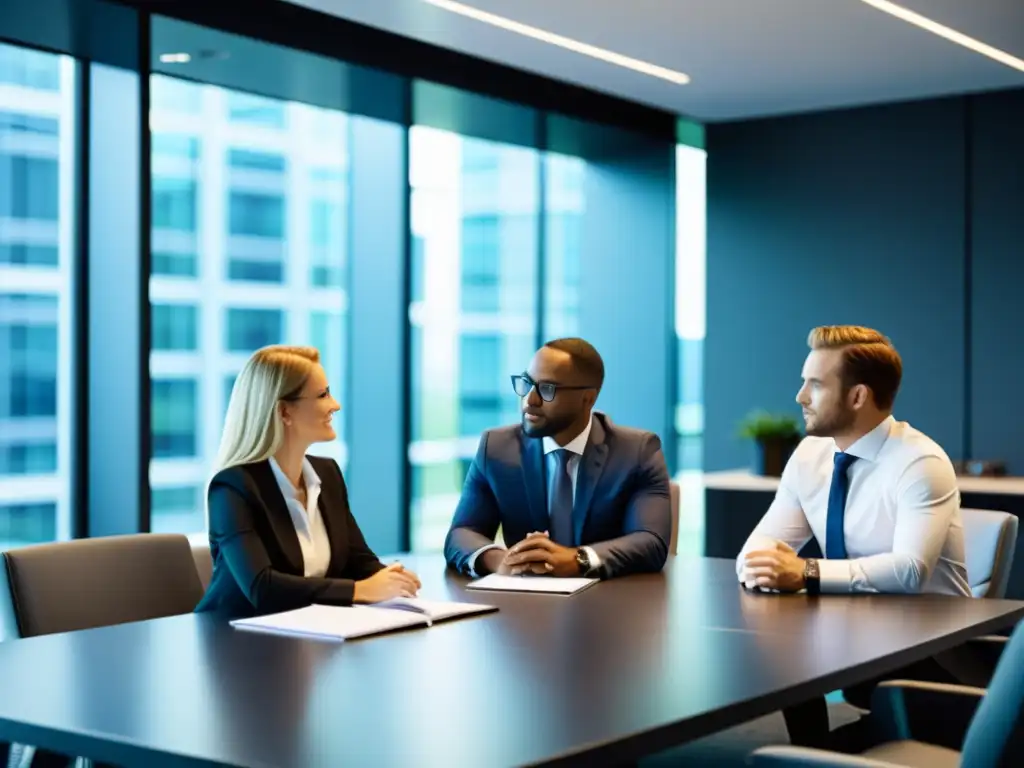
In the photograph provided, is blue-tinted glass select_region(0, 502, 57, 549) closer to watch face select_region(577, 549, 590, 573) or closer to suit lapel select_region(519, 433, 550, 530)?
suit lapel select_region(519, 433, 550, 530)

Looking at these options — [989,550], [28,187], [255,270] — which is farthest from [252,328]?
[989,550]

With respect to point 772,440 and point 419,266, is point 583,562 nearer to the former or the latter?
point 772,440

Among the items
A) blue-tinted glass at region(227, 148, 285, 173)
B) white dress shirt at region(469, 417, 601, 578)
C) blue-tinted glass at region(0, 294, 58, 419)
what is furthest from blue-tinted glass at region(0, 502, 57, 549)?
white dress shirt at region(469, 417, 601, 578)

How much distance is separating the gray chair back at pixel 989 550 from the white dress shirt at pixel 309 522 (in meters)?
1.79

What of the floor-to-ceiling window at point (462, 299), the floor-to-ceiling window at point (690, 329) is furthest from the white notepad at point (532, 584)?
A: the floor-to-ceiling window at point (690, 329)

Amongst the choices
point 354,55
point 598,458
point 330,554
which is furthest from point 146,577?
point 354,55

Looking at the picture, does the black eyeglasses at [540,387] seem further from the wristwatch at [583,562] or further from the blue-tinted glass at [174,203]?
the blue-tinted glass at [174,203]

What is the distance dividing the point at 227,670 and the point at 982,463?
5164 millimetres

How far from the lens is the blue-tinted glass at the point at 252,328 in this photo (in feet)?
24.1

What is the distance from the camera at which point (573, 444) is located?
12.5ft

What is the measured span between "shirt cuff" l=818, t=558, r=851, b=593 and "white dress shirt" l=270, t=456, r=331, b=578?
1.21 metres

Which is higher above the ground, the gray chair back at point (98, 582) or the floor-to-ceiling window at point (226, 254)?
the floor-to-ceiling window at point (226, 254)

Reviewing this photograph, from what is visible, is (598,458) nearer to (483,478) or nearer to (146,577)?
(483,478)

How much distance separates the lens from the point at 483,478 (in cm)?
392
